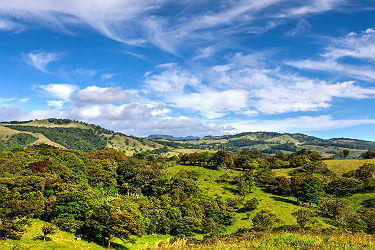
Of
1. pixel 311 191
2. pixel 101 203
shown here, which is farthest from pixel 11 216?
pixel 311 191

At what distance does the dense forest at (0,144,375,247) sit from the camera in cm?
4166

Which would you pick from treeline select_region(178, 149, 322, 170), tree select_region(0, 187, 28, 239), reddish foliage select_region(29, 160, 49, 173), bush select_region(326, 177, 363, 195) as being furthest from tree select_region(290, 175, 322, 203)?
reddish foliage select_region(29, 160, 49, 173)

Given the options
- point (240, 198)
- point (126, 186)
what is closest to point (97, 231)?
point (126, 186)

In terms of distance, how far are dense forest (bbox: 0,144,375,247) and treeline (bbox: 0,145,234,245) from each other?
17 centimetres

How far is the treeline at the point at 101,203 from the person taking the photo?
4044 cm

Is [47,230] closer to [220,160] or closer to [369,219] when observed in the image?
[369,219]

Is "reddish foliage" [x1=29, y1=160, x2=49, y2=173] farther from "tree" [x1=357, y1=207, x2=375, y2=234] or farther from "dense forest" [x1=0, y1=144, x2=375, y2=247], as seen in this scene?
"tree" [x1=357, y1=207, x2=375, y2=234]

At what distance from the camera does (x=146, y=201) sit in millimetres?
67188

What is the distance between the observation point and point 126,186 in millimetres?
82000

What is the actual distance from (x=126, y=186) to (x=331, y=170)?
Result: 99968 mm

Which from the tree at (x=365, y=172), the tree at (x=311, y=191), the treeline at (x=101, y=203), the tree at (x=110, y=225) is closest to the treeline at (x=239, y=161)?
the tree at (x=365, y=172)

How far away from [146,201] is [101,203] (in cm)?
1739

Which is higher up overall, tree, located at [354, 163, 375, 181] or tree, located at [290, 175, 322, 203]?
tree, located at [354, 163, 375, 181]

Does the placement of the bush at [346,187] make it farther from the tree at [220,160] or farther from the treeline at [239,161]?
the tree at [220,160]
